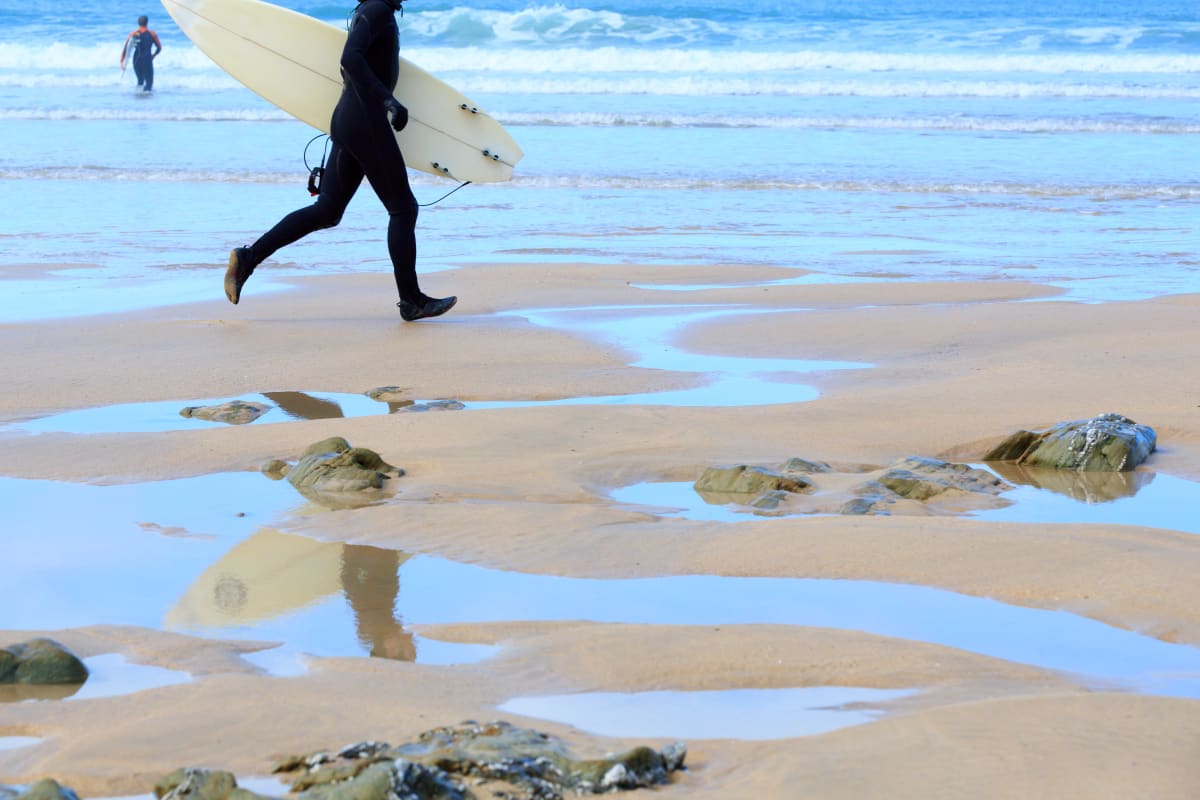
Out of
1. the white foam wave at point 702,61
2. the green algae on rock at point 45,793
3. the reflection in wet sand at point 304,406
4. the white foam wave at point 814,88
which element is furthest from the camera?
the white foam wave at point 702,61

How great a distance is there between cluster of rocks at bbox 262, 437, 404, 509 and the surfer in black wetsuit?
2.52 meters

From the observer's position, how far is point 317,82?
7.18m

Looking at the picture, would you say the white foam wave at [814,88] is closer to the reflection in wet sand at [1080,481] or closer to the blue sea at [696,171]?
the blue sea at [696,171]

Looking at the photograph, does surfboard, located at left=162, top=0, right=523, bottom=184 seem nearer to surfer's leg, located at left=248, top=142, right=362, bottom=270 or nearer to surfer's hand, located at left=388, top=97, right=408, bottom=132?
surfer's leg, located at left=248, top=142, right=362, bottom=270

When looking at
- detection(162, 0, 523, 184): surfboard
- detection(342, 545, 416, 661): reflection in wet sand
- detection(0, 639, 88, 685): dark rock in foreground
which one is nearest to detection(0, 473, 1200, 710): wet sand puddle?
detection(342, 545, 416, 661): reflection in wet sand

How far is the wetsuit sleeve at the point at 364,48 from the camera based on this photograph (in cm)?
644

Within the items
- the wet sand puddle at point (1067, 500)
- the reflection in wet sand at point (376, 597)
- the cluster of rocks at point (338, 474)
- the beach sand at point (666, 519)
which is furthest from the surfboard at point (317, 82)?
the reflection in wet sand at point (376, 597)

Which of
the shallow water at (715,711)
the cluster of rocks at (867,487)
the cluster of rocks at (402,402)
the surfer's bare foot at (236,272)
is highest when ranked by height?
the surfer's bare foot at (236,272)

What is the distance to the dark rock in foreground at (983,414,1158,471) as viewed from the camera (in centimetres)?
437

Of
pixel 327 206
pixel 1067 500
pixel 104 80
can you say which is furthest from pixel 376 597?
pixel 104 80

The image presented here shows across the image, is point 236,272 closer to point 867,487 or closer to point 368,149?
point 368,149

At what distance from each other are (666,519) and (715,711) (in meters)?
1.26

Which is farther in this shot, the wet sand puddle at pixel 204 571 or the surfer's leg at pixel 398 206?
the surfer's leg at pixel 398 206

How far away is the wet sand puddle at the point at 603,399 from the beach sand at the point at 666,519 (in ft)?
0.33
